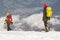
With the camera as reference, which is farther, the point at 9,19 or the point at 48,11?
the point at 9,19

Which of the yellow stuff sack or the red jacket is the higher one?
the yellow stuff sack

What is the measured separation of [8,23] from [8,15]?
1.19m

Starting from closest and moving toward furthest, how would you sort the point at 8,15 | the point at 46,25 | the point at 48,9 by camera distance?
1. the point at 48,9
2. the point at 46,25
3. the point at 8,15

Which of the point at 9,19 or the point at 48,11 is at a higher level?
the point at 48,11

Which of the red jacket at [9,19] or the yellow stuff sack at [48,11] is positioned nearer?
the yellow stuff sack at [48,11]

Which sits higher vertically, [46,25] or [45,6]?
[45,6]

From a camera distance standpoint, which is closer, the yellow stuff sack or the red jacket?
the yellow stuff sack

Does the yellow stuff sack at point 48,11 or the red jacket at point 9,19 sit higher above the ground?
the yellow stuff sack at point 48,11
